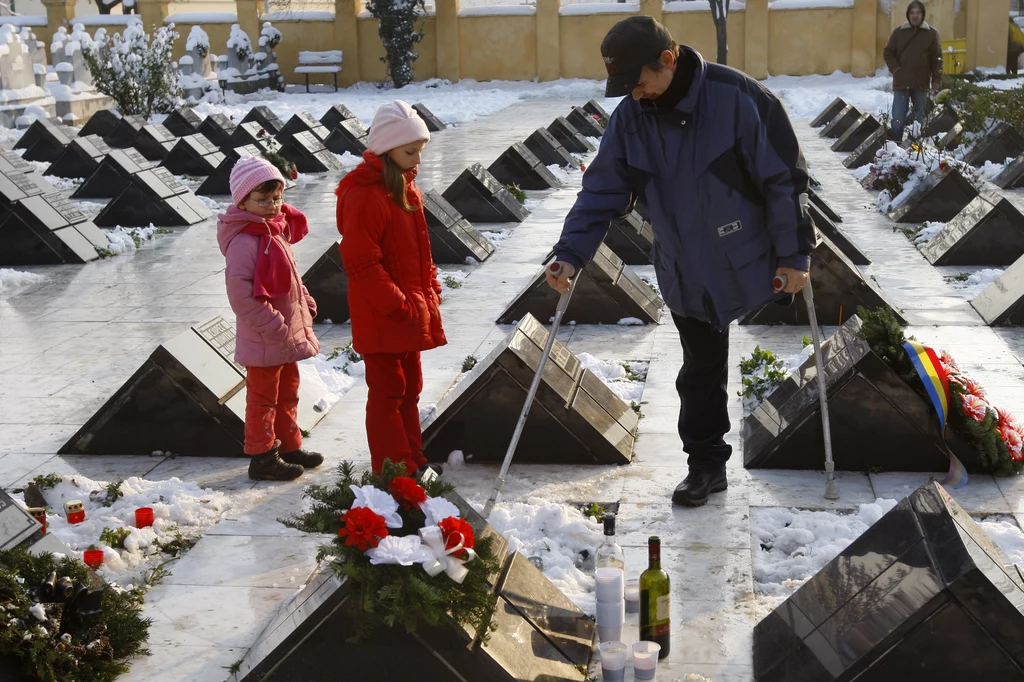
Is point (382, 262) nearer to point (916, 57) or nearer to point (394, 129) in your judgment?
point (394, 129)

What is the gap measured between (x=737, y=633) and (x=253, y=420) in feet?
8.67

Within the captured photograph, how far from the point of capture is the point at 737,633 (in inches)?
172

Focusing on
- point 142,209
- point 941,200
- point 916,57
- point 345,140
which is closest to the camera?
point 941,200

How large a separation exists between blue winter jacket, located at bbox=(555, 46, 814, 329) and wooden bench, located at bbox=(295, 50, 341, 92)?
36.7m

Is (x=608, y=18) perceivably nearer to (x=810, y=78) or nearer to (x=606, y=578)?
(x=810, y=78)

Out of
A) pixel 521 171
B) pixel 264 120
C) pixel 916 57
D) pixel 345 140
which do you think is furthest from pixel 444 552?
pixel 264 120

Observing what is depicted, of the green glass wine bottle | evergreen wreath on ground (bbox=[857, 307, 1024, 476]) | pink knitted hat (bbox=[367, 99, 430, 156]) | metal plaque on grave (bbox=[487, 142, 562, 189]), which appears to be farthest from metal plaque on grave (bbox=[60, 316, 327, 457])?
metal plaque on grave (bbox=[487, 142, 562, 189])

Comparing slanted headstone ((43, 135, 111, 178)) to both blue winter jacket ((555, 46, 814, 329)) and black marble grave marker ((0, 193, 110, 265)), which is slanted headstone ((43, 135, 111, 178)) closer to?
black marble grave marker ((0, 193, 110, 265))

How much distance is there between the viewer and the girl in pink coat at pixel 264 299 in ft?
18.7

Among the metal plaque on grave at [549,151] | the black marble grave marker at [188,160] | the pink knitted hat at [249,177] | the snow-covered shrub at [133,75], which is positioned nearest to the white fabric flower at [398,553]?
the pink knitted hat at [249,177]

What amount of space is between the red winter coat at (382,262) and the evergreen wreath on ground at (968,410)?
2177 millimetres

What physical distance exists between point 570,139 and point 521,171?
4.81 meters

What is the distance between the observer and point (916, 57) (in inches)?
684

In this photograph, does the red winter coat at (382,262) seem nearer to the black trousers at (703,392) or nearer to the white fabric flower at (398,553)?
the black trousers at (703,392)
